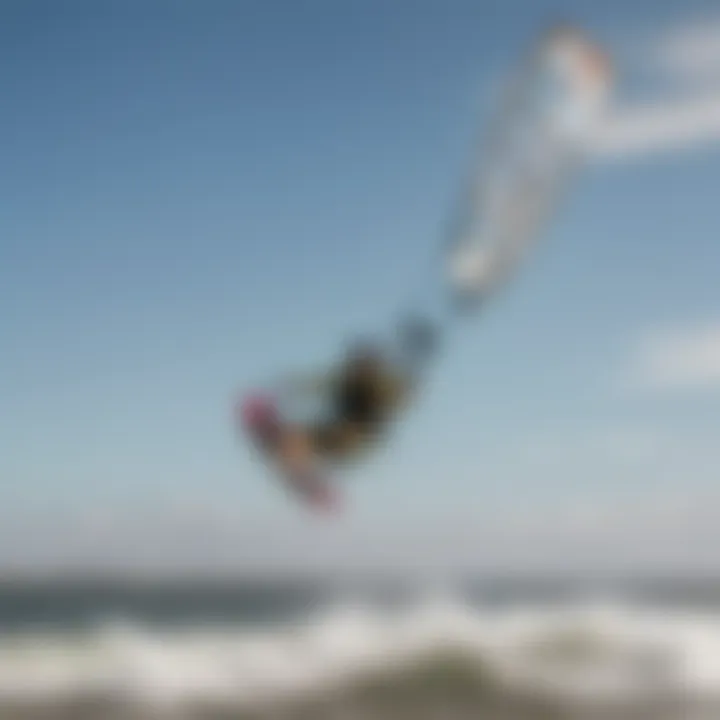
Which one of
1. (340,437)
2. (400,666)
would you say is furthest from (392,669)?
(340,437)

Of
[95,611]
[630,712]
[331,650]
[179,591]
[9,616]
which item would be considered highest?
[179,591]

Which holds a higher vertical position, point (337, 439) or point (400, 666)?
point (400, 666)

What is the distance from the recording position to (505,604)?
92250 millimetres

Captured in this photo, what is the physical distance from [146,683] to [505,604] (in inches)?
2319

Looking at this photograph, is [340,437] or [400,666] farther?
[400,666]

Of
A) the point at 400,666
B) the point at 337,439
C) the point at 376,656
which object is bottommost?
the point at 337,439

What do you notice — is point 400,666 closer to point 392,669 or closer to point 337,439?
point 392,669

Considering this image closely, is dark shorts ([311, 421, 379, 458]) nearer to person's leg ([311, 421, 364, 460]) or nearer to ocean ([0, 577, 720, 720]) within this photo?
person's leg ([311, 421, 364, 460])

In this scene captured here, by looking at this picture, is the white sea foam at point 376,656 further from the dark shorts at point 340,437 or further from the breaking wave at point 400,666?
the dark shorts at point 340,437

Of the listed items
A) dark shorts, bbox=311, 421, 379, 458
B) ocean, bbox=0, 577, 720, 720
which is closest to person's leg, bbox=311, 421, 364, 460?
dark shorts, bbox=311, 421, 379, 458

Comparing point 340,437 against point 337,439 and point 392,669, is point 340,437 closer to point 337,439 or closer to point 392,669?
point 337,439

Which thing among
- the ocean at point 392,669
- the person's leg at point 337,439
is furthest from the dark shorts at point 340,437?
the ocean at point 392,669

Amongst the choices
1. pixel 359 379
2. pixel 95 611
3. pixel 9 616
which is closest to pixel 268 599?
pixel 95 611

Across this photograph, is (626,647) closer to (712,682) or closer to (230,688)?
(712,682)
